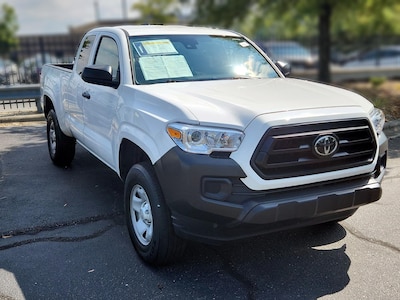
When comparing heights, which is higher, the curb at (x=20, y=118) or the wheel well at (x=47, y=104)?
the wheel well at (x=47, y=104)

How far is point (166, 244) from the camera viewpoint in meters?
3.21

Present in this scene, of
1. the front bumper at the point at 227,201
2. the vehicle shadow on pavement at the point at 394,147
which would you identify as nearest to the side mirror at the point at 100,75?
the front bumper at the point at 227,201

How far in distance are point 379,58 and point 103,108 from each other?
70.0 ft

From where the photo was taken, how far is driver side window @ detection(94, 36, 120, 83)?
168 inches

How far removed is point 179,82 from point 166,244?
146 cm

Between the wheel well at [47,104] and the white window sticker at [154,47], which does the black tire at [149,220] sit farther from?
the wheel well at [47,104]

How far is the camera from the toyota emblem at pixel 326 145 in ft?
9.86

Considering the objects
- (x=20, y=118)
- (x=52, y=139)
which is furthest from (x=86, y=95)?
(x=20, y=118)

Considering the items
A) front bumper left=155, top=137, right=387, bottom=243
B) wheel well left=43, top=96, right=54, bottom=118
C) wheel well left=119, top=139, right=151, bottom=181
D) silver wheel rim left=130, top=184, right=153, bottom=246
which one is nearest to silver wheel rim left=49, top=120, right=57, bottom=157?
wheel well left=43, top=96, right=54, bottom=118

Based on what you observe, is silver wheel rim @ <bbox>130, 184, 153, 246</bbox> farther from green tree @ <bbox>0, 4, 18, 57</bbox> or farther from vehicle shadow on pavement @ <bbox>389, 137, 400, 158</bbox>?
green tree @ <bbox>0, 4, 18, 57</bbox>

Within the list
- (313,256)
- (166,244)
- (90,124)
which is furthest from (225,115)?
(90,124)

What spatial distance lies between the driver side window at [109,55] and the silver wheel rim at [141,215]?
1.10m

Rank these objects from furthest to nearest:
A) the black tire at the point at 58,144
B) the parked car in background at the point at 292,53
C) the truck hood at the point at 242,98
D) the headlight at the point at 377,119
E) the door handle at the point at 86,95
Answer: the parked car in background at the point at 292,53, the black tire at the point at 58,144, the door handle at the point at 86,95, the headlight at the point at 377,119, the truck hood at the point at 242,98

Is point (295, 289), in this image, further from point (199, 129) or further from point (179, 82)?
point (179, 82)
